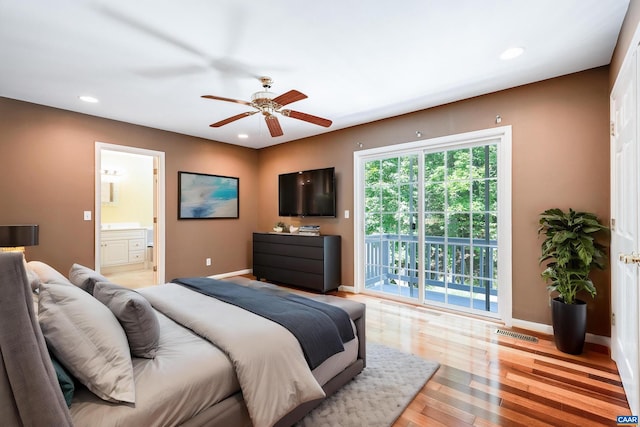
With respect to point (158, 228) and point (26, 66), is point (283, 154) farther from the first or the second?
point (26, 66)

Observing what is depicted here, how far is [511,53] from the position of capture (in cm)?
248

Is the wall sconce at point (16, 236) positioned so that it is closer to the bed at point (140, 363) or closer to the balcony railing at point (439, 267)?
the bed at point (140, 363)

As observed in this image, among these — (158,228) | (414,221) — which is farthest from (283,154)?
(414,221)

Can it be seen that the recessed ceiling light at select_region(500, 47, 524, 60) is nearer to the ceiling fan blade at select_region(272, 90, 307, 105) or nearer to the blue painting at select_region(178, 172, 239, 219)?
the ceiling fan blade at select_region(272, 90, 307, 105)

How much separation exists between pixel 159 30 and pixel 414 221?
3.28 metres

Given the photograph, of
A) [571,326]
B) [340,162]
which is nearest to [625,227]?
[571,326]

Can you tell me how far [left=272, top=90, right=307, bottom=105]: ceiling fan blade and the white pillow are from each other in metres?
1.80

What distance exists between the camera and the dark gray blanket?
1687mm

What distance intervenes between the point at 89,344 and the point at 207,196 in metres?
4.17

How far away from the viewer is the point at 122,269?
5957 millimetres

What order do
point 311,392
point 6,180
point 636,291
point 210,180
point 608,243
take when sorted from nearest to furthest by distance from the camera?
point 311,392
point 636,291
point 608,243
point 6,180
point 210,180

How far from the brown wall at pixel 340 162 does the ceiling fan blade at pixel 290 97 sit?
6.65 feet

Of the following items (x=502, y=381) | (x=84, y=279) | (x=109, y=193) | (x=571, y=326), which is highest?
(x=109, y=193)

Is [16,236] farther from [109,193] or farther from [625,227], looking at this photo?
[625,227]
